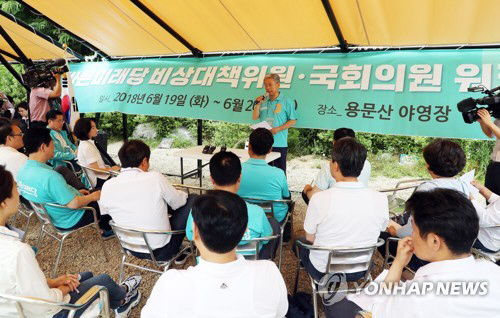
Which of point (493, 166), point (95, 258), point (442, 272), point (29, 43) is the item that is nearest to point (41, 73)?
point (29, 43)

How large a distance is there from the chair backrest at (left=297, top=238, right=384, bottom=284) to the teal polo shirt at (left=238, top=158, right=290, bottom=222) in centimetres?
62

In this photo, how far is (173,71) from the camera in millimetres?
4738

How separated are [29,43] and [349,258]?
6.42 metres

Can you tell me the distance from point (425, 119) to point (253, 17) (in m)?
2.14

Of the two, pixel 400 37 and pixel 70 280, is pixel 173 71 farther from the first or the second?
pixel 70 280

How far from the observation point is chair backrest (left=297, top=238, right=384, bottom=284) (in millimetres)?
1589

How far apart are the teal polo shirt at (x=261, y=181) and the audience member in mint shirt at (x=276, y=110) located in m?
1.49

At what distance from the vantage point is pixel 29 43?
5.51m

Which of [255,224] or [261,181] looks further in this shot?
[261,181]

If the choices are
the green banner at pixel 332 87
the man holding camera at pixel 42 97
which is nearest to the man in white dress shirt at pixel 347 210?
the green banner at pixel 332 87

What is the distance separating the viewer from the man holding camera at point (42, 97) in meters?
4.12

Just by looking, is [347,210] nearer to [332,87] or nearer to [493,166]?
[493,166]

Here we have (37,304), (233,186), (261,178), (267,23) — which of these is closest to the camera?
(37,304)

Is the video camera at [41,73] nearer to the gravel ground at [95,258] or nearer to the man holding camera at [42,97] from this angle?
the man holding camera at [42,97]
